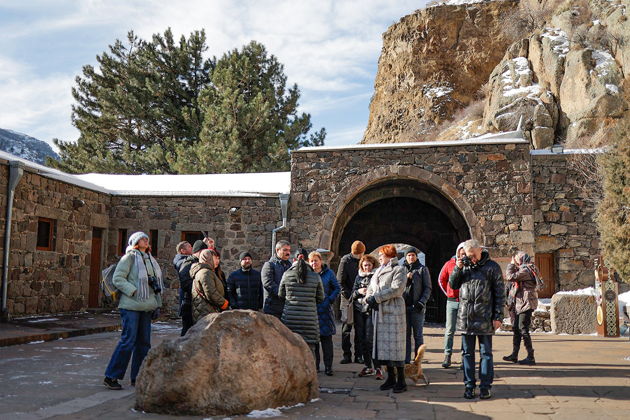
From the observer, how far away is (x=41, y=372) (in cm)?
604

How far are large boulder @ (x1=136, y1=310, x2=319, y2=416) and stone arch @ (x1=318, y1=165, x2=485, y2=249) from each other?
324 inches

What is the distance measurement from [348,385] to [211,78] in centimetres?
2085

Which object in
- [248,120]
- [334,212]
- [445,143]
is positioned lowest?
[334,212]

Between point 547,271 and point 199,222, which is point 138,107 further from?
point 547,271

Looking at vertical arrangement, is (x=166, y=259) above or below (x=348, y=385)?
above

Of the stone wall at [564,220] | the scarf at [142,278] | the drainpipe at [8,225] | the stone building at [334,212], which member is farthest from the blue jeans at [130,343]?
the stone wall at [564,220]

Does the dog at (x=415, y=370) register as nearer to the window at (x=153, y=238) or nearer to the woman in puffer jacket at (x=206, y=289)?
the woman in puffer jacket at (x=206, y=289)

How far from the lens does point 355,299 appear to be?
6625 mm

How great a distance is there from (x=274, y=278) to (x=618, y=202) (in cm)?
520

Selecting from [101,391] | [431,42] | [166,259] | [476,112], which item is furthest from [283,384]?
[431,42]

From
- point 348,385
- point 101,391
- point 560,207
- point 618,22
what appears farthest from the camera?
point 618,22

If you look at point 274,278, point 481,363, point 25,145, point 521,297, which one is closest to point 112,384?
point 274,278

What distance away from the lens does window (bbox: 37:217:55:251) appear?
37.3ft

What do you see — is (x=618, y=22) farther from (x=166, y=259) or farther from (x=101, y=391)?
(x=101, y=391)
